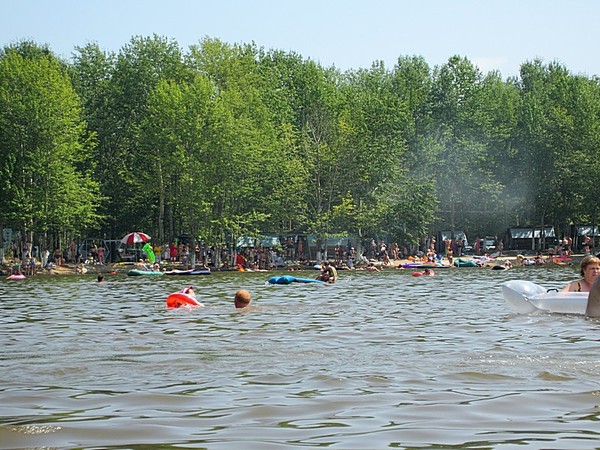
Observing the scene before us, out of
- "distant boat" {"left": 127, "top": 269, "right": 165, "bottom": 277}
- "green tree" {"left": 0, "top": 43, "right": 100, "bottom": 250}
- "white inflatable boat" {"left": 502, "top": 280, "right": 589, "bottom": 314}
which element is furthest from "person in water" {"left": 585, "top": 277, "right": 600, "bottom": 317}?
"green tree" {"left": 0, "top": 43, "right": 100, "bottom": 250}

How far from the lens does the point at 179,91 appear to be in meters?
57.6

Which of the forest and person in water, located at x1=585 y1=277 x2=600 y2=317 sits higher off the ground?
the forest

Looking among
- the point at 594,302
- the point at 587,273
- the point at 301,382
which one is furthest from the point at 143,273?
the point at 301,382

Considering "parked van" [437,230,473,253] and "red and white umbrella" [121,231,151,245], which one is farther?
"parked van" [437,230,473,253]

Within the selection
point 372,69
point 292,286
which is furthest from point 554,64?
point 292,286

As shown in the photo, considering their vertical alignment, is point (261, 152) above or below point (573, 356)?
above

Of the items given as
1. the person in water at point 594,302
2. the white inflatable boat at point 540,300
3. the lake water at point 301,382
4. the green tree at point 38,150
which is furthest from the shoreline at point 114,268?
the person in water at point 594,302

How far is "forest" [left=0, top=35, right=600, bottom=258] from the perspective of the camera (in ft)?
184

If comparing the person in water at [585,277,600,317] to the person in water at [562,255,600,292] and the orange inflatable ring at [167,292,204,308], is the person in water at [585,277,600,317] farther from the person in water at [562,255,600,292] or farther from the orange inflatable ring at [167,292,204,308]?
the orange inflatable ring at [167,292,204,308]

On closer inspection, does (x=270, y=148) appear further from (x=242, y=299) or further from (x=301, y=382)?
(x=301, y=382)

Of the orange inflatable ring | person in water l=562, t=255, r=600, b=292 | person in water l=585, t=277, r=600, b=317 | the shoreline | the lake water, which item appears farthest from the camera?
the shoreline

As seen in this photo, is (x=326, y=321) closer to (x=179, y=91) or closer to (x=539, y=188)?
(x=179, y=91)

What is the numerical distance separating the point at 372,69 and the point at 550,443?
80.4m

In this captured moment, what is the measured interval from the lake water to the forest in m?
38.1
